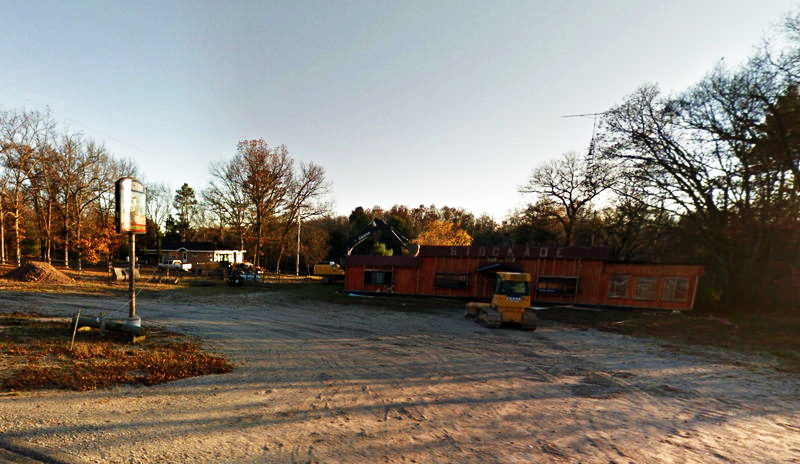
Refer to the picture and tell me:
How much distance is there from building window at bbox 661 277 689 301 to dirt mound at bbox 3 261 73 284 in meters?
41.6

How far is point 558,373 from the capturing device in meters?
9.20

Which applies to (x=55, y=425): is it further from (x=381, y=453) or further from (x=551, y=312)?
(x=551, y=312)

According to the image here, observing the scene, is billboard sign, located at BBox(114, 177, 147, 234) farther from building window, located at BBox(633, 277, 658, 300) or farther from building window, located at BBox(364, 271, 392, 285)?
building window, located at BBox(633, 277, 658, 300)

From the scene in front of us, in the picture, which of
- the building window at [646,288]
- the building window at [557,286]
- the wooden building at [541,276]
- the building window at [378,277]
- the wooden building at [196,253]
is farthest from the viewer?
the wooden building at [196,253]

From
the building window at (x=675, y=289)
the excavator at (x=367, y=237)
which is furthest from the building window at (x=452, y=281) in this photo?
the building window at (x=675, y=289)

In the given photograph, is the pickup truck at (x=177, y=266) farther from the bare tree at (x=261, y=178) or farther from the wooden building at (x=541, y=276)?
the wooden building at (x=541, y=276)

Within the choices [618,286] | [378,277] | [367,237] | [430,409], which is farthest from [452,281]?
[430,409]

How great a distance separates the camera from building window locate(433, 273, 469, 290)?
23.6m

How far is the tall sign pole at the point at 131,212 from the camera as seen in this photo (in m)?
→ 9.56

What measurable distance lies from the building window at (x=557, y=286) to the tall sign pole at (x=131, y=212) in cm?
2197

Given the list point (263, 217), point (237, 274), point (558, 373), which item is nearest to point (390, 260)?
point (237, 274)

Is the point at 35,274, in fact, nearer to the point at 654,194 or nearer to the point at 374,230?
the point at 374,230

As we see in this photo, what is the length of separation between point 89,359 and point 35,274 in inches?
926

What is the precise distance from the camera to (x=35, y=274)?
75.3ft
